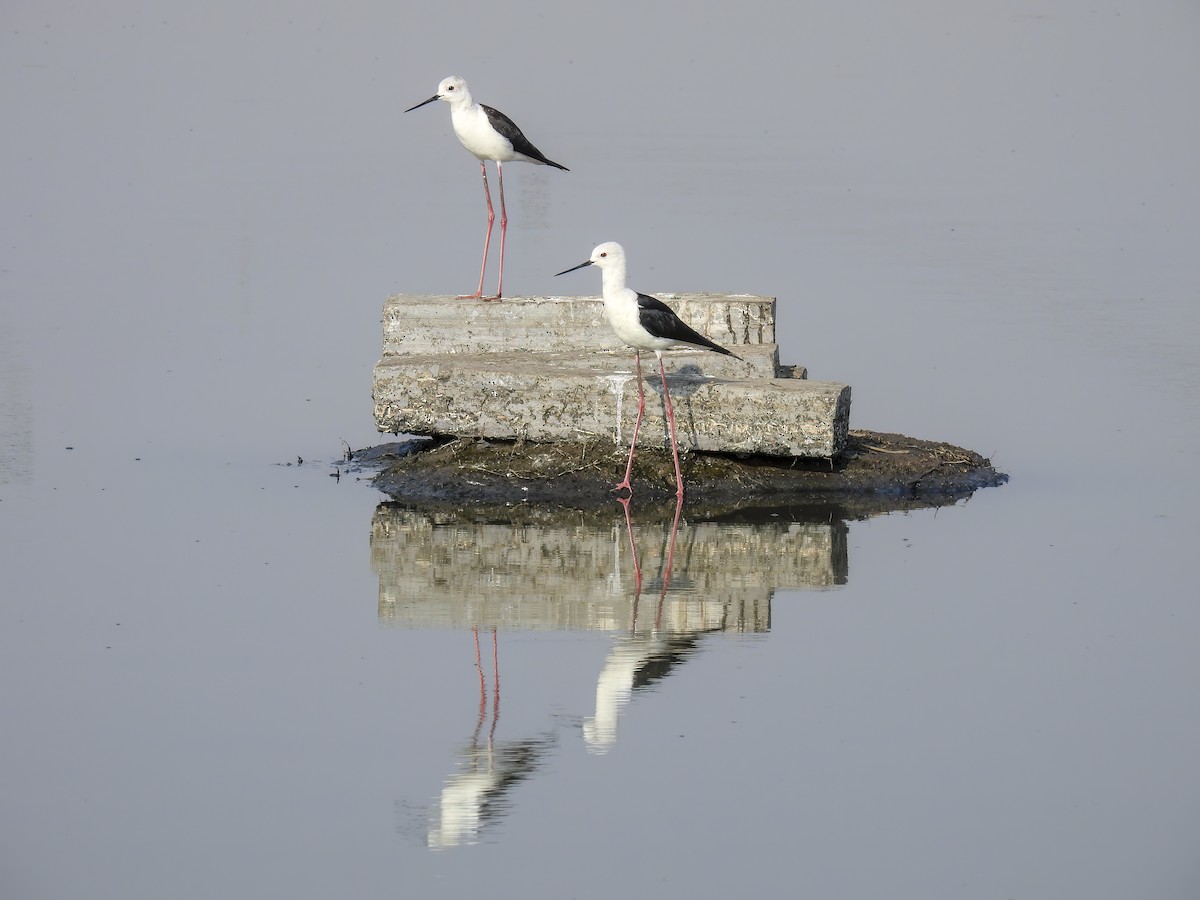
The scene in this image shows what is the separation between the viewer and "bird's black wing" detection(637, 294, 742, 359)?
36.4ft

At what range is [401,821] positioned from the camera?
6.88 meters

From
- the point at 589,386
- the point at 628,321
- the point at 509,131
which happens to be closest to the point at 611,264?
the point at 628,321

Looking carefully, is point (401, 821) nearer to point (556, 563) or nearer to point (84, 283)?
point (556, 563)

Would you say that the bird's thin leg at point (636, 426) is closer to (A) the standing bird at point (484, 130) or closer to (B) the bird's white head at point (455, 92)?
(A) the standing bird at point (484, 130)

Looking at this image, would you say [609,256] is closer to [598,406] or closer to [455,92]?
[598,406]

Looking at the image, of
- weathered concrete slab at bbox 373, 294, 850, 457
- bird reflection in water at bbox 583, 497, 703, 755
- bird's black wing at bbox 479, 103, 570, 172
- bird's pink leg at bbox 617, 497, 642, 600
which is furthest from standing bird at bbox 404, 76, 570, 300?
bird reflection in water at bbox 583, 497, 703, 755

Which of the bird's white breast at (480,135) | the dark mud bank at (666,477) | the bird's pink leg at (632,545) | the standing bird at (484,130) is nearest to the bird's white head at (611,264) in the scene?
the dark mud bank at (666,477)

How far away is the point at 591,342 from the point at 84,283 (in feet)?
18.8

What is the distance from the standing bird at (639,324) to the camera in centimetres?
1112

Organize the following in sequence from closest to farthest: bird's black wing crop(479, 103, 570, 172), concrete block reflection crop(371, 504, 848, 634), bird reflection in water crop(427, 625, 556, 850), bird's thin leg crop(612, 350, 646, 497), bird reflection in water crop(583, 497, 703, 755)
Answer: bird reflection in water crop(427, 625, 556, 850), bird reflection in water crop(583, 497, 703, 755), concrete block reflection crop(371, 504, 848, 634), bird's thin leg crop(612, 350, 646, 497), bird's black wing crop(479, 103, 570, 172)

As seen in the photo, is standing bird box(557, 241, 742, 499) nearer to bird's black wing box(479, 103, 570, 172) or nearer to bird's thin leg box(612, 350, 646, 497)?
bird's thin leg box(612, 350, 646, 497)

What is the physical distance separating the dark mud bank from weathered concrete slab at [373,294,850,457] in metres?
0.12

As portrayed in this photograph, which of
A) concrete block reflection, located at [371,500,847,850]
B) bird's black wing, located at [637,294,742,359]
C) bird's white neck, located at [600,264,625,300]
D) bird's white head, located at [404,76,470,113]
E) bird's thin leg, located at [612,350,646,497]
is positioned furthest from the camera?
bird's white head, located at [404,76,470,113]

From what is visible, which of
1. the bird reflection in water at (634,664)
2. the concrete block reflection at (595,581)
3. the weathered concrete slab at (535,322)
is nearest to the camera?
the bird reflection in water at (634,664)
